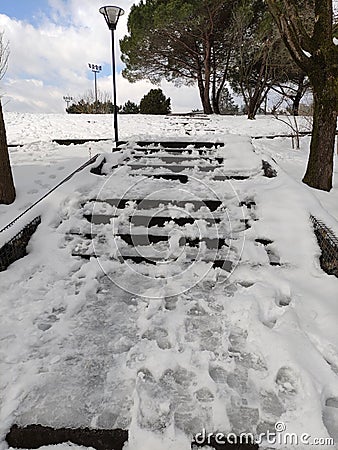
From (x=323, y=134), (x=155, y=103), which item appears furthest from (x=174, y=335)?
(x=155, y=103)

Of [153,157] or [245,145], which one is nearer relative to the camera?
[153,157]

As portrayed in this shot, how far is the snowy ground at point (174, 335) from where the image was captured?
1.19 m

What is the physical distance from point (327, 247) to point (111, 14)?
4.98m

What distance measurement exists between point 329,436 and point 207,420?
0.41 meters

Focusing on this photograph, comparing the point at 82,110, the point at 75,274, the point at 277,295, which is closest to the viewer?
the point at 277,295

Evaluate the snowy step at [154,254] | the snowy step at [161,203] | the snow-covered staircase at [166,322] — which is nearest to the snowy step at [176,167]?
the snow-covered staircase at [166,322]

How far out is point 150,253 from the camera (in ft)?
7.71

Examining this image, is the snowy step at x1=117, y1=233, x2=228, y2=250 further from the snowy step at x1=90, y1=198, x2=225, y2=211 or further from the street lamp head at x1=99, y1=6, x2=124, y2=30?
the street lamp head at x1=99, y1=6, x2=124, y2=30

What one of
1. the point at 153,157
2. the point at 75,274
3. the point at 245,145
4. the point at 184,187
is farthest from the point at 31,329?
the point at 245,145

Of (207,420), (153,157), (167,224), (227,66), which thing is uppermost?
(227,66)

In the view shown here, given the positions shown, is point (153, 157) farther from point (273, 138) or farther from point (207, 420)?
point (273, 138)

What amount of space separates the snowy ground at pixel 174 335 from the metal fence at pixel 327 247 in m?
0.05

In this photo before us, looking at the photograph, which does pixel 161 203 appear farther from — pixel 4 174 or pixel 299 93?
pixel 299 93

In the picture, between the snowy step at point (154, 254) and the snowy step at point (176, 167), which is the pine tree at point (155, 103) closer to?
the snowy step at point (176, 167)
